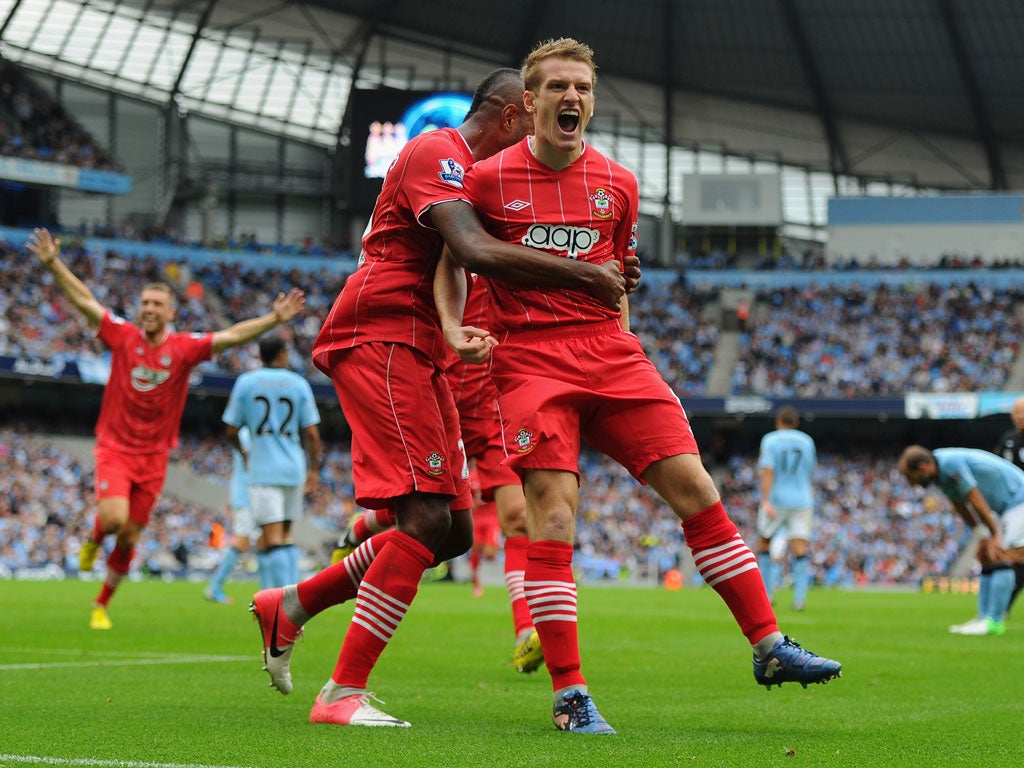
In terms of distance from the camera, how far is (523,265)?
4.74 m

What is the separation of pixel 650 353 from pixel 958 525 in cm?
1219

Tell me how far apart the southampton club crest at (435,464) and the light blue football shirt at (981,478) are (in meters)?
7.13

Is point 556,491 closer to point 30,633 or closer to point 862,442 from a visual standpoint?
point 30,633

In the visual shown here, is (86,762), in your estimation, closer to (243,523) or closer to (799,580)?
(243,523)

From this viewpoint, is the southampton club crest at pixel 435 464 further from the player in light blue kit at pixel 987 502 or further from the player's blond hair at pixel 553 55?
the player in light blue kit at pixel 987 502

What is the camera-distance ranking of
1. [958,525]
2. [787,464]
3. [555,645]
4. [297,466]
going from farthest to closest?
[958,525] → [787,464] → [297,466] → [555,645]

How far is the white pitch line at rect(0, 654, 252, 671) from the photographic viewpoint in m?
6.91

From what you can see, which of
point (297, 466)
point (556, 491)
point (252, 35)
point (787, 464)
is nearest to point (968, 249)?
point (252, 35)

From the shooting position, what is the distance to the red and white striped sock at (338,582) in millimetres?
5379

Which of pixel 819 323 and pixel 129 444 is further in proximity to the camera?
pixel 819 323

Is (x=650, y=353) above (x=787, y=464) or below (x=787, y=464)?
above

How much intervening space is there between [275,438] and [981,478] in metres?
6.17

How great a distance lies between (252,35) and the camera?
1977 inches

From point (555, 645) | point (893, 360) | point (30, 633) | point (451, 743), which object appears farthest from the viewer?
point (893, 360)
